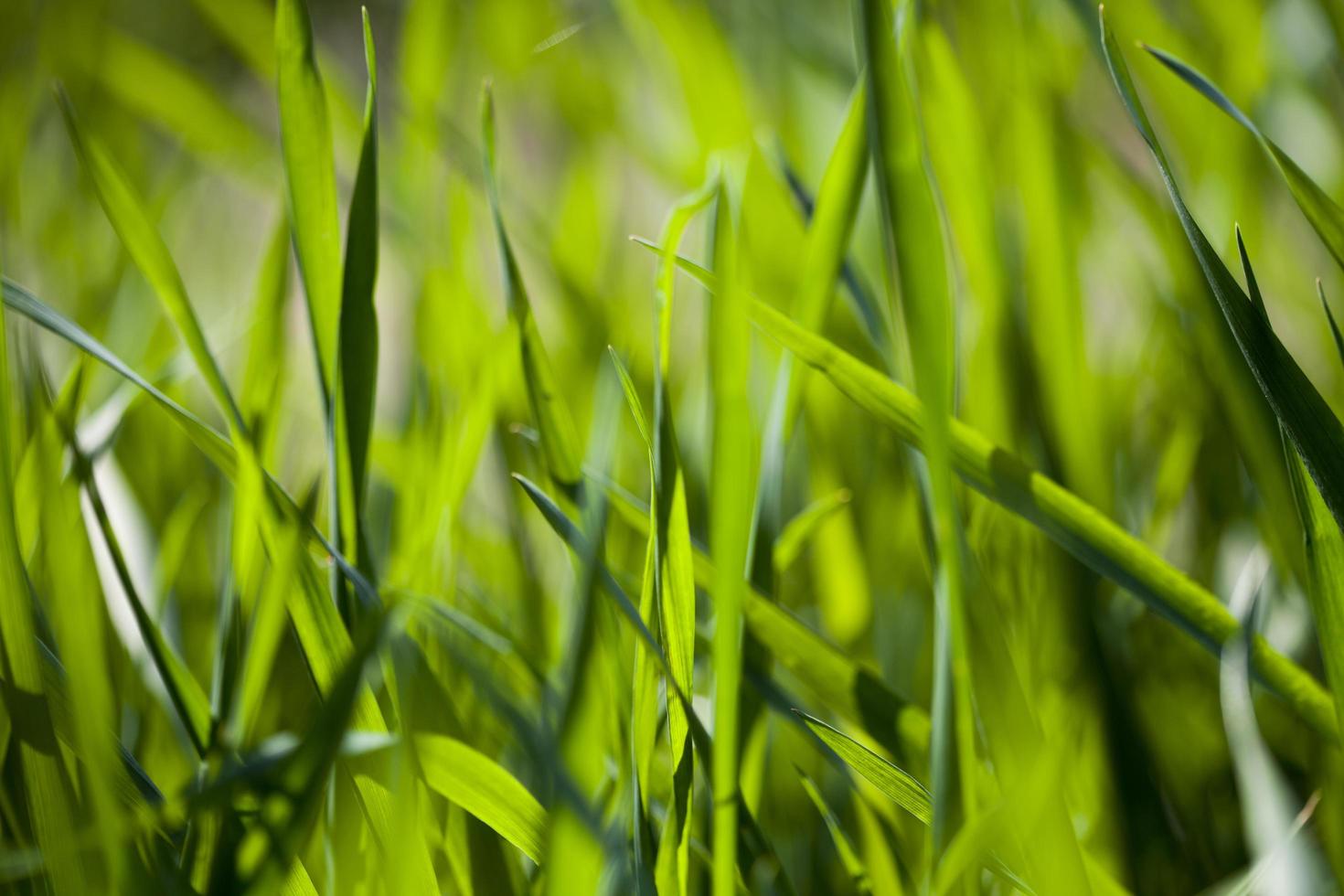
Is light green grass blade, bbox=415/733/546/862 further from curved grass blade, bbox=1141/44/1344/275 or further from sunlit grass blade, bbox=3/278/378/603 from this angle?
curved grass blade, bbox=1141/44/1344/275

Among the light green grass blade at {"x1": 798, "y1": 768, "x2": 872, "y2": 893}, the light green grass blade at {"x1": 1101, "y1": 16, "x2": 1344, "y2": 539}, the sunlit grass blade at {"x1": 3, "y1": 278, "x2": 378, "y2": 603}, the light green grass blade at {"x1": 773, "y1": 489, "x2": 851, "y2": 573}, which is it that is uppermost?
the light green grass blade at {"x1": 1101, "y1": 16, "x2": 1344, "y2": 539}

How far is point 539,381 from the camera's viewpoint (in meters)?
0.20

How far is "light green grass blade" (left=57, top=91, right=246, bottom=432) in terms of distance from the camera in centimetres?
19

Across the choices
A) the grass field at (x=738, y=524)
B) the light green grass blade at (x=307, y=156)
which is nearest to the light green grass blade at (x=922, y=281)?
the grass field at (x=738, y=524)

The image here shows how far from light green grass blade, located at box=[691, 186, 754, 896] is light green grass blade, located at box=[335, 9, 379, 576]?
76 millimetres

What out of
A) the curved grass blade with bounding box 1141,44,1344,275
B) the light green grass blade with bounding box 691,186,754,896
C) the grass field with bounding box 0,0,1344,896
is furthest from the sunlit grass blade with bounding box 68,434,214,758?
the curved grass blade with bounding box 1141,44,1344,275

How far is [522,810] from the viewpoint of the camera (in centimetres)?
17

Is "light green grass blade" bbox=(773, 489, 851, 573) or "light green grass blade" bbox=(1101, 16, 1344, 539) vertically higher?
"light green grass blade" bbox=(1101, 16, 1344, 539)

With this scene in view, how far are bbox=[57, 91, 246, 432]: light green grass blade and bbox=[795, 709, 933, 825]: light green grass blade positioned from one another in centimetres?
12

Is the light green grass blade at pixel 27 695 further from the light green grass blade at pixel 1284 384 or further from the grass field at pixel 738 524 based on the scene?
the light green grass blade at pixel 1284 384

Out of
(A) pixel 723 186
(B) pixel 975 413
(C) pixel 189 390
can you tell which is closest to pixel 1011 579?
(B) pixel 975 413

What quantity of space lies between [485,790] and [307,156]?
121 mm

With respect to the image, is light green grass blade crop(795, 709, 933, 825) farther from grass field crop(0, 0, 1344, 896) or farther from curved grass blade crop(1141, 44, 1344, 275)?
curved grass blade crop(1141, 44, 1344, 275)

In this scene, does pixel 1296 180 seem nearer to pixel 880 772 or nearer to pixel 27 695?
pixel 880 772
